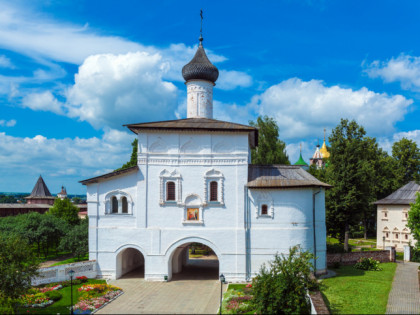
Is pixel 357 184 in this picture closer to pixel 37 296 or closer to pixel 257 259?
pixel 257 259

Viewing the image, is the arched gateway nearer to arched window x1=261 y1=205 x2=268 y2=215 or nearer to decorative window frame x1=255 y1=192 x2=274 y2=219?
decorative window frame x1=255 y1=192 x2=274 y2=219

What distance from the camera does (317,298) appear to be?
1290cm

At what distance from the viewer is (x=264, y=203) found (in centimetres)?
1853

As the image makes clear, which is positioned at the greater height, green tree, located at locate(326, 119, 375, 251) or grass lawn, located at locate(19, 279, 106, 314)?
green tree, located at locate(326, 119, 375, 251)

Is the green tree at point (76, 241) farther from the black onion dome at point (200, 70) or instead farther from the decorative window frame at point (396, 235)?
the decorative window frame at point (396, 235)

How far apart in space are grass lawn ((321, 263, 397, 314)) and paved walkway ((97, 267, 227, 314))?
15.3ft

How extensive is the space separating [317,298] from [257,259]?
5474 millimetres

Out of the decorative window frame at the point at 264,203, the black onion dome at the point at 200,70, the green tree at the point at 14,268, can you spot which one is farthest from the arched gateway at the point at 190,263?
the black onion dome at the point at 200,70

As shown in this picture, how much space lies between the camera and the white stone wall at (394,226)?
101 feet

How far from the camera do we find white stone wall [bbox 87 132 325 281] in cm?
1828

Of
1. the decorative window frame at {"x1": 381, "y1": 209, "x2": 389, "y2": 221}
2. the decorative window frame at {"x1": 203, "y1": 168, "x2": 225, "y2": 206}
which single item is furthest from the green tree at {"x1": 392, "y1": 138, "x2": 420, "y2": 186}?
the decorative window frame at {"x1": 203, "y1": 168, "x2": 225, "y2": 206}

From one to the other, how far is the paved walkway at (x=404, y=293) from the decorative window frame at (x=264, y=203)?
6265 mm

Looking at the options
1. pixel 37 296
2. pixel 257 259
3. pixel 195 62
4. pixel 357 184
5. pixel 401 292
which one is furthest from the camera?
pixel 357 184

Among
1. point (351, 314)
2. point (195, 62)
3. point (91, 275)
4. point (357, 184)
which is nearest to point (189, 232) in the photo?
point (91, 275)
